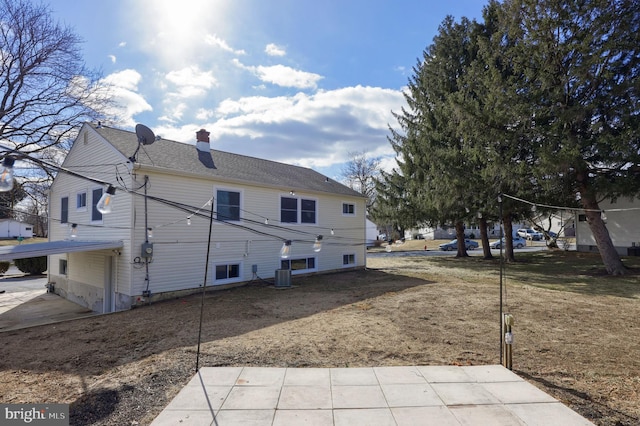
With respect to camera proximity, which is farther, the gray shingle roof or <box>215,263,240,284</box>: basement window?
<box>215,263,240,284</box>: basement window

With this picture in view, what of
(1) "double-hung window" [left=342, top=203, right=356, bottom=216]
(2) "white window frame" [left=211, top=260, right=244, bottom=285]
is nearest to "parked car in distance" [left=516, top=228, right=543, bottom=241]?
(1) "double-hung window" [left=342, top=203, right=356, bottom=216]

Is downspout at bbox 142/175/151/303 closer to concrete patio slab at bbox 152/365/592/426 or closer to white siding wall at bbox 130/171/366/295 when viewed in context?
white siding wall at bbox 130/171/366/295

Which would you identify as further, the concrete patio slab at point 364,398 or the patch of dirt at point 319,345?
the patch of dirt at point 319,345

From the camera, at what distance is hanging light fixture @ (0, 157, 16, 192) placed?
161 inches

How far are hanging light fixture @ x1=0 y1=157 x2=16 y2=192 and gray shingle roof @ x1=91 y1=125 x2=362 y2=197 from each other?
674 cm

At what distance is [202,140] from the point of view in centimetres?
1512

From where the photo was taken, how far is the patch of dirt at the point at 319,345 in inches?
175

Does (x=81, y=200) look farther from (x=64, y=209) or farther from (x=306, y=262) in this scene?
(x=306, y=262)

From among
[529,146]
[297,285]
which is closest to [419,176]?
[529,146]

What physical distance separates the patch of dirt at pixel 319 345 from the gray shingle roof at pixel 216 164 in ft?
15.9

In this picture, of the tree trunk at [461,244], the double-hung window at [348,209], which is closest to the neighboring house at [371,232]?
the tree trunk at [461,244]

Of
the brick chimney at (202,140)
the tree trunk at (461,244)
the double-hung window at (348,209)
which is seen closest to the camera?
the brick chimney at (202,140)

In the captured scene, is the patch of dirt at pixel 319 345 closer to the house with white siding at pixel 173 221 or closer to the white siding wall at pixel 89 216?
the house with white siding at pixel 173 221

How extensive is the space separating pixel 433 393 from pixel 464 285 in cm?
978
